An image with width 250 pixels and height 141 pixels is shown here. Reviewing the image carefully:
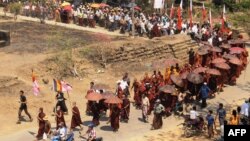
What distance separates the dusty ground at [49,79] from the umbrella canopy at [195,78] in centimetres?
169

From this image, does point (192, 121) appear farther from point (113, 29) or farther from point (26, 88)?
point (113, 29)

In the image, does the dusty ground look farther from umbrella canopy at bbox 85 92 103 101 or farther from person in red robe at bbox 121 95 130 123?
umbrella canopy at bbox 85 92 103 101

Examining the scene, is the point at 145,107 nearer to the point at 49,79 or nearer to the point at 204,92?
the point at 204,92

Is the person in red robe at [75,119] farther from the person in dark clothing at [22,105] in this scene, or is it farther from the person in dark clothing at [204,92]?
the person in dark clothing at [204,92]

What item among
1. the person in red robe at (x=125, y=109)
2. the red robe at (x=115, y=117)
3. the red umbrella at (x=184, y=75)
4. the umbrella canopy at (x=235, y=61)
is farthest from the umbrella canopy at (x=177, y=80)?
the umbrella canopy at (x=235, y=61)

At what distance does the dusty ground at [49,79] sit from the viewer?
19.1 metres

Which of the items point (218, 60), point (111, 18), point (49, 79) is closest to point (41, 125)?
point (49, 79)

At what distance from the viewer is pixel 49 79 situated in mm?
23859

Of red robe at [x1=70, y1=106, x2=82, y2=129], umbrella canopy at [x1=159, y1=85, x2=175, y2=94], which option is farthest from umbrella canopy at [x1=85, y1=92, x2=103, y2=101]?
umbrella canopy at [x1=159, y1=85, x2=175, y2=94]

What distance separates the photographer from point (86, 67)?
2581 cm

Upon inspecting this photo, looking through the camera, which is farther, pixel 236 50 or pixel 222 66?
pixel 236 50

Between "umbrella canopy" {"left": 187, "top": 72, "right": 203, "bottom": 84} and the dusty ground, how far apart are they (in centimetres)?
169

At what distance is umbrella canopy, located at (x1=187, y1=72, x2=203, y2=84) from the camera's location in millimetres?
21547

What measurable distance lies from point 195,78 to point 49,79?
22.6 ft
